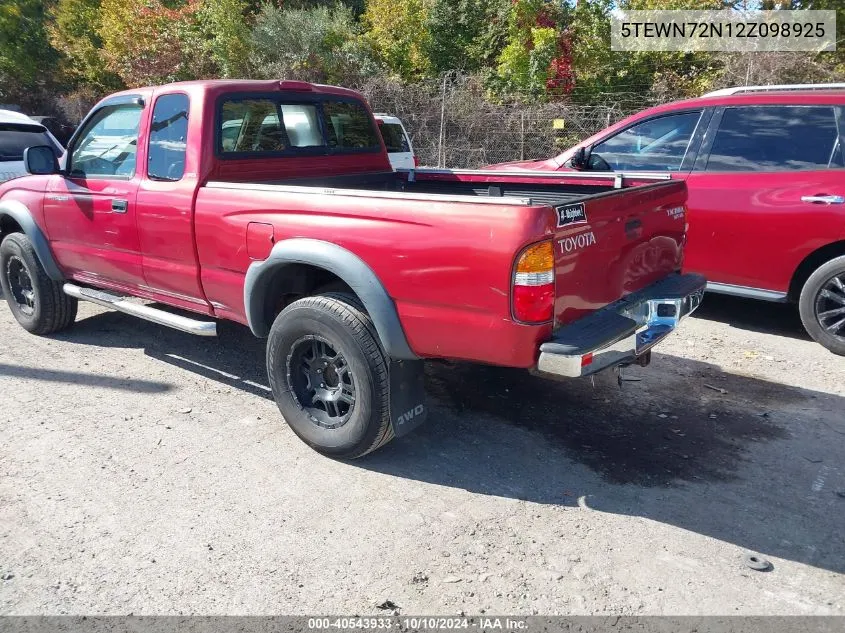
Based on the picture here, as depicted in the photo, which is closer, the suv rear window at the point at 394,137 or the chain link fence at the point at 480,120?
the suv rear window at the point at 394,137

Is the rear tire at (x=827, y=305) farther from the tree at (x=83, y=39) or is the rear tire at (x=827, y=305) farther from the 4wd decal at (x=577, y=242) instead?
the tree at (x=83, y=39)

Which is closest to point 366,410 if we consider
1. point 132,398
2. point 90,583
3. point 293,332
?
point 293,332

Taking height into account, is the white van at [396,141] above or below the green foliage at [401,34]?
below

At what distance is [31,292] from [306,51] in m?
14.0

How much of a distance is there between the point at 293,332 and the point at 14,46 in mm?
28607

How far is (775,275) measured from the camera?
5.57 metres

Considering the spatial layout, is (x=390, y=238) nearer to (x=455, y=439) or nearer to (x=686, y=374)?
(x=455, y=439)

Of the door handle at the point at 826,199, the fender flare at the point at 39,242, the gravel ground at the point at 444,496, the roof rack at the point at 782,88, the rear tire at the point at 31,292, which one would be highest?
the roof rack at the point at 782,88

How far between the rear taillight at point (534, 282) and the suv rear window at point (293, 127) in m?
2.33

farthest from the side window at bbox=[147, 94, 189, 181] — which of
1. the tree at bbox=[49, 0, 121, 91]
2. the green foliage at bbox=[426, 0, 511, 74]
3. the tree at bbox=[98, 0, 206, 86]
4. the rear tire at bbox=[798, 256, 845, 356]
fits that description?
the tree at bbox=[49, 0, 121, 91]

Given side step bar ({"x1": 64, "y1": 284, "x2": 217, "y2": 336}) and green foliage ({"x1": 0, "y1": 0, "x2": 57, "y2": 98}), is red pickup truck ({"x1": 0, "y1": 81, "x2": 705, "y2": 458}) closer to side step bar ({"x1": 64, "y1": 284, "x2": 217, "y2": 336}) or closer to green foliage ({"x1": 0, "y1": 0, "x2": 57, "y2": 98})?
side step bar ({"x1": 64, "y1": 284, "x2": 217, "y2": 336})

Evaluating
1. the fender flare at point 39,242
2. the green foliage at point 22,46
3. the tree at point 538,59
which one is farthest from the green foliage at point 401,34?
the fender flare at point 39,242

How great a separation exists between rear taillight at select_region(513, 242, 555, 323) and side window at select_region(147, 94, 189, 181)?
2.46 m

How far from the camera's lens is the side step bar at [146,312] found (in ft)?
14.2
